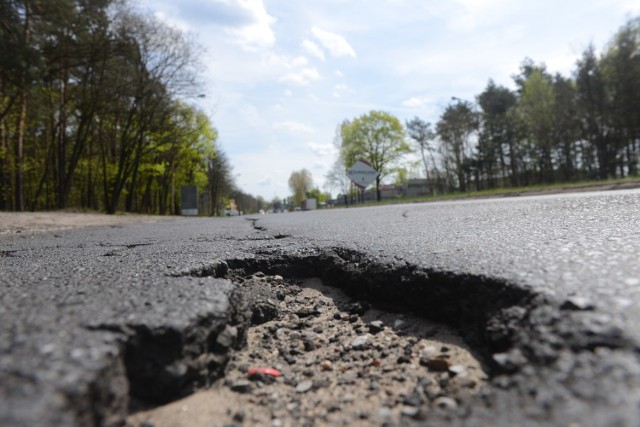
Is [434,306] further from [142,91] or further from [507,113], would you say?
[507,113]

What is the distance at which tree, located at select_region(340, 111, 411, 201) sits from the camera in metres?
41.7

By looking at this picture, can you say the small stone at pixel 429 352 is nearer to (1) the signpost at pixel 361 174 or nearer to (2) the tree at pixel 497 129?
(1) the signpost at pixel 361 174

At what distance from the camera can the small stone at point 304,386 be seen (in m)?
1.12

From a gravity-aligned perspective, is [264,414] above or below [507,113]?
below

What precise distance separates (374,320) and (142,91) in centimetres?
1884

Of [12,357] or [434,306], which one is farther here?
[434,306]

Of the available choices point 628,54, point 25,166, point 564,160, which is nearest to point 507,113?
point 564,160

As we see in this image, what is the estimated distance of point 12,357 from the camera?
0.83 m

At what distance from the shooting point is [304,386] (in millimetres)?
1146

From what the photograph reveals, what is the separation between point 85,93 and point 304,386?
65.7 feet

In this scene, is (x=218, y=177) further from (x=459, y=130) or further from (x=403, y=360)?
(x=403, y=360)

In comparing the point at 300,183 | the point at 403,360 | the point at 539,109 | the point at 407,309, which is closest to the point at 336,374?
the point at 403,360

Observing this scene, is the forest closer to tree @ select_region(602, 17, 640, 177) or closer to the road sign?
tree @ select_region(602, 17, 640, 177)

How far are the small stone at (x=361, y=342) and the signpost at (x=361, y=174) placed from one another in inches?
810
